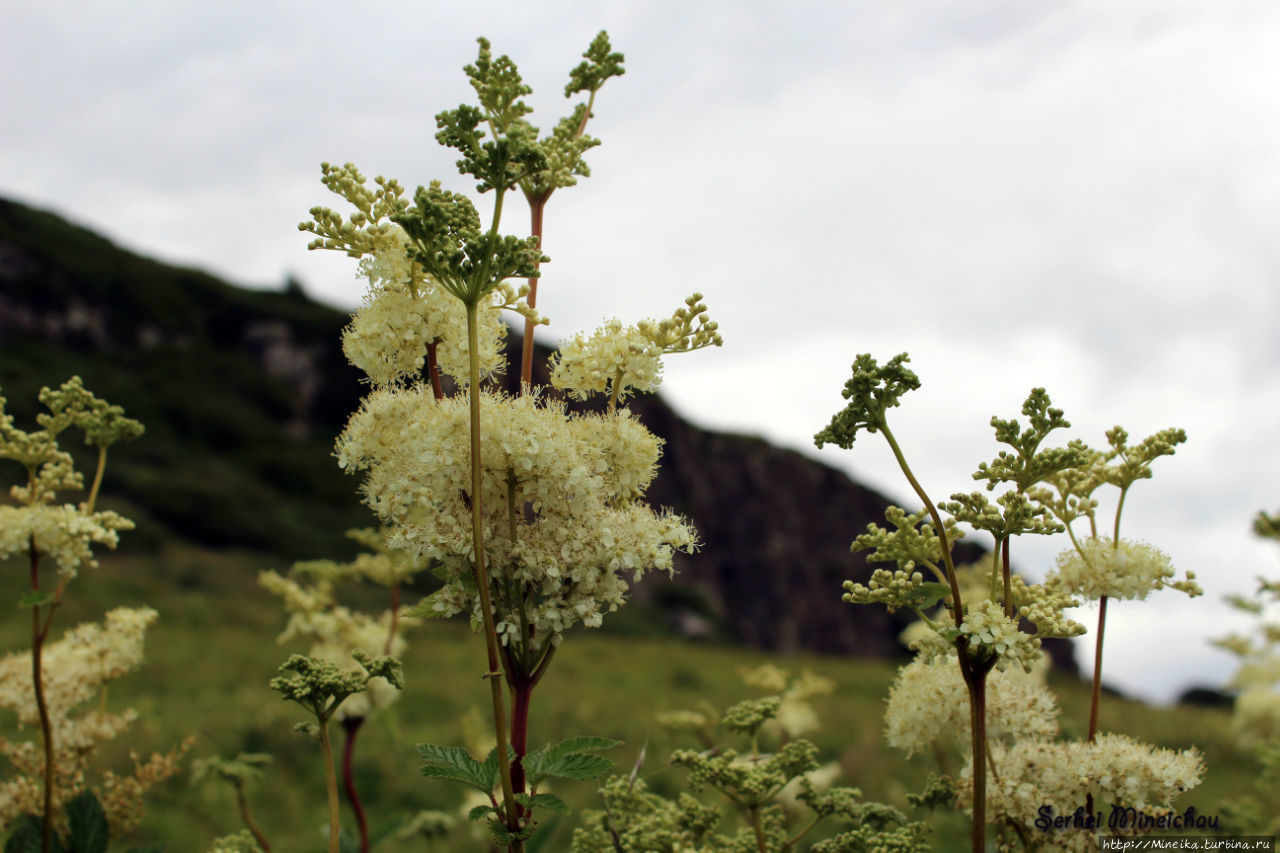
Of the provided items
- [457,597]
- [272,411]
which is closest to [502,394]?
[457,597]

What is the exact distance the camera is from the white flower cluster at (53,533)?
2730 millimetres

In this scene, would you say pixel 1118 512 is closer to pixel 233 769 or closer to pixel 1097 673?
pixel 1097 673

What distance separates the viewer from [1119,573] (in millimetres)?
2389

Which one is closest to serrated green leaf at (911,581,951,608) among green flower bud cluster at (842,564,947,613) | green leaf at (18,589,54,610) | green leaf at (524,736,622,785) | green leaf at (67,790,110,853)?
green flower bud cluster at (842,564,947,613)

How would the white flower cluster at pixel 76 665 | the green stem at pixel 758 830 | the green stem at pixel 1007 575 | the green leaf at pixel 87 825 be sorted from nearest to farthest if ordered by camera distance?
the green stem at pixel 1007 575 < the green stem at pixel 758 830 < the green leaf at pixel 87 825 < the white flower cluster at pixel 76 665

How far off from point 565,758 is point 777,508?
292 feet

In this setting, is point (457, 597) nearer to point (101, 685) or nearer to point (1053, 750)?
point (1053, 750)

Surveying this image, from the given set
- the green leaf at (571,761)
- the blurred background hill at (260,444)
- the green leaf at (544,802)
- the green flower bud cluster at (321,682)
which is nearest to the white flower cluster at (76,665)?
the green flower bud cluster at (321,682)

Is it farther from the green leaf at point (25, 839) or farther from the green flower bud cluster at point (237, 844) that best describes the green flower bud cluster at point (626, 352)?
the green leaf at point (25, 839)

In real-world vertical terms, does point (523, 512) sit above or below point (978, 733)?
above

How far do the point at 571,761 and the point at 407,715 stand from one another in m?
15.8

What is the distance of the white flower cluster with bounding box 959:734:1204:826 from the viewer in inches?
84.7

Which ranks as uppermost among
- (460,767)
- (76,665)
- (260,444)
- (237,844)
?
(260,444)

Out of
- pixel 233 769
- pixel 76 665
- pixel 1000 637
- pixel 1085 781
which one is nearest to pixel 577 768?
pixel 1000 637
